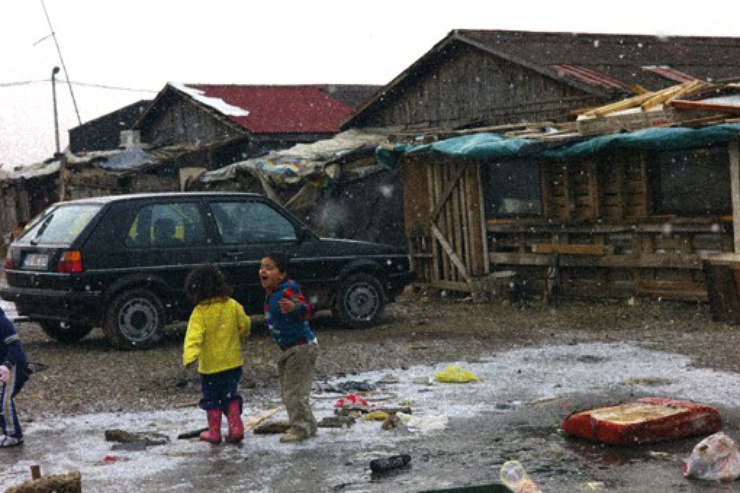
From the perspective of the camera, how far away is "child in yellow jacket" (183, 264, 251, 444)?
24.5ft

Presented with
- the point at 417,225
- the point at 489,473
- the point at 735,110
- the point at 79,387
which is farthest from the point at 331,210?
the point at 489,473

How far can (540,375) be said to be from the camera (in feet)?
32.0

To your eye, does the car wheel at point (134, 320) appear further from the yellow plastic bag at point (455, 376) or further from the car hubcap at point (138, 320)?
the yellow plastic bag at point (455, 376)

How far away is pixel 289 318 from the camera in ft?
25.1

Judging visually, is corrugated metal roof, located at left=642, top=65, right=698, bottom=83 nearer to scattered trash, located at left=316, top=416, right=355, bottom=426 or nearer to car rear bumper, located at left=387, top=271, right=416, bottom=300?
car rear bumper, located at left=387, top=271, right=416, bottom=300

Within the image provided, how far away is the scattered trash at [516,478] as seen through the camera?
5457 mm

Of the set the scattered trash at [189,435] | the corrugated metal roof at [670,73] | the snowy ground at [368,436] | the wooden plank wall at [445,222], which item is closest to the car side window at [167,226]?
the snowy ground at [368,436]

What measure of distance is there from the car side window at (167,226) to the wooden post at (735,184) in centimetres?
646

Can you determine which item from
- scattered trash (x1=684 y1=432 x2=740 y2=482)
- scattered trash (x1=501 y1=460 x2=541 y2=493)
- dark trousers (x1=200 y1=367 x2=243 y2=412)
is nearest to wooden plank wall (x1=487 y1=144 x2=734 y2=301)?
scattered trash (x1=684 y1=432 x2=740 y2=482)

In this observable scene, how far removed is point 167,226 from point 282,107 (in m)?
19.7

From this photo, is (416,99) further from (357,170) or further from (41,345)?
(41,345)

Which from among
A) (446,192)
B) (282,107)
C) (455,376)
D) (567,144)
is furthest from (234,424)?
(282,107)

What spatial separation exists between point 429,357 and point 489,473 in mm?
4716

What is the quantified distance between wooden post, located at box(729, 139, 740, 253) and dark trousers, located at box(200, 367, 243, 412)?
25.9 ft
